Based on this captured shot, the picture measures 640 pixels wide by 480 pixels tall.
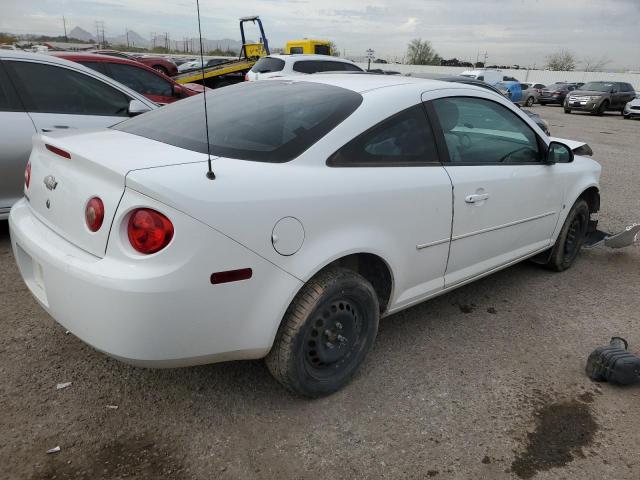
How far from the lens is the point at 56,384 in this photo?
2621mm

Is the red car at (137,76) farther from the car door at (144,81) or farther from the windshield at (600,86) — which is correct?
the windshield at (600,86)

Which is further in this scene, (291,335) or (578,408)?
(578,408)

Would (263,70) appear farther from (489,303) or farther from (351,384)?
(351,384)

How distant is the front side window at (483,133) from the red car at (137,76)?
16.6ft

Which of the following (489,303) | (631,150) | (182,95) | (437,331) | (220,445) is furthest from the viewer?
(631,150)

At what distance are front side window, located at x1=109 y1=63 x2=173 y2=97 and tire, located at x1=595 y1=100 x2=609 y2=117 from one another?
73.8 ft

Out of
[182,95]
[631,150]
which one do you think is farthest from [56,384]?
[631,150]

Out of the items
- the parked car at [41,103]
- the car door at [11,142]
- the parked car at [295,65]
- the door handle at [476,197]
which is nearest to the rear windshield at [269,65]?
the parked car at [295,65]

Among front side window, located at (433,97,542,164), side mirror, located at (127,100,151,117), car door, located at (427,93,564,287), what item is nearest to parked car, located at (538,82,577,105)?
car door, located at (427,93,564,287)

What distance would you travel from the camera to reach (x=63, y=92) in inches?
182

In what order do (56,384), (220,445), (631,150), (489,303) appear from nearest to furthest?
(220,445) → (56,384) → (489,303) → (631,150)

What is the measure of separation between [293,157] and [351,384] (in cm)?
124

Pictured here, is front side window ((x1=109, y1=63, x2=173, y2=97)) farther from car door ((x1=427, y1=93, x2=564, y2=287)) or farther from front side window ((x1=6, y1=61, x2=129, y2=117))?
car door ((x1=427, y1=93, x2=564, y2=287))

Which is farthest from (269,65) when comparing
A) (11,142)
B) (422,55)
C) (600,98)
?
(422,55)
